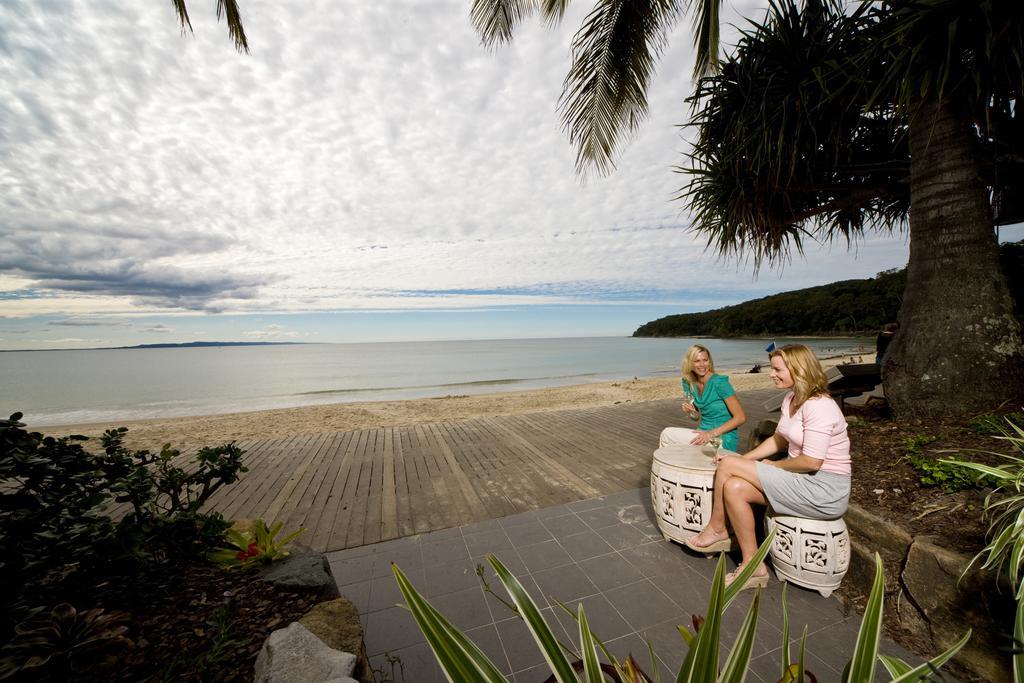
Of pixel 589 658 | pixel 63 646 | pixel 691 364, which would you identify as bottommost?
pixel 63 646

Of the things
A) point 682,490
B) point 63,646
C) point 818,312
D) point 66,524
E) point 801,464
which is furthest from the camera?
point 818,312

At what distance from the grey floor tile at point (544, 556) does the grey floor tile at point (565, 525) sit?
0.15 m

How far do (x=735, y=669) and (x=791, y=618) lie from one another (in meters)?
1.90

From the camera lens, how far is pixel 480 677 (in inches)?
31.3

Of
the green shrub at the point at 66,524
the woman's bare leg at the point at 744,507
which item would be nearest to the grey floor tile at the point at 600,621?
the woman's bare leg at the point at 744,507

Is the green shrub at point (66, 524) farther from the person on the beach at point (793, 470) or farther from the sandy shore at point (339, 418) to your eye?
the sandy shore at point (339, 418)

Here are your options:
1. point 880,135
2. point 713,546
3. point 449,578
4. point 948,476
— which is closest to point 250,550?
point 449,578

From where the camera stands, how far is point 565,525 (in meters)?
3.30

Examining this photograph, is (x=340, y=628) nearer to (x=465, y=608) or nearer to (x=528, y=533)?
(x=465, y=608)

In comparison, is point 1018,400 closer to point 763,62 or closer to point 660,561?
point 660,561

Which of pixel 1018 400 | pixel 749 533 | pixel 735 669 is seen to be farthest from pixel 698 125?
pixel 735 669

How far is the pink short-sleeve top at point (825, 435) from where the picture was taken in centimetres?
225

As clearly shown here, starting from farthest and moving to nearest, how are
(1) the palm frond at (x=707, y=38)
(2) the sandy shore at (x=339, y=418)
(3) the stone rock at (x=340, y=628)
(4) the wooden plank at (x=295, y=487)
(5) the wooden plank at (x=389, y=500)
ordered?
(2) the sandy shore at (x=339, y=418) → (1) the palm frond at (x=707, y=38) → (4) the wooden plank at (x=295, y=487) → (5) the wooden plank at (x=389, y=500) → (3) the stone rock at (x=340, y=628)

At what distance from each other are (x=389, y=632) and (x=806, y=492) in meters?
2.44
